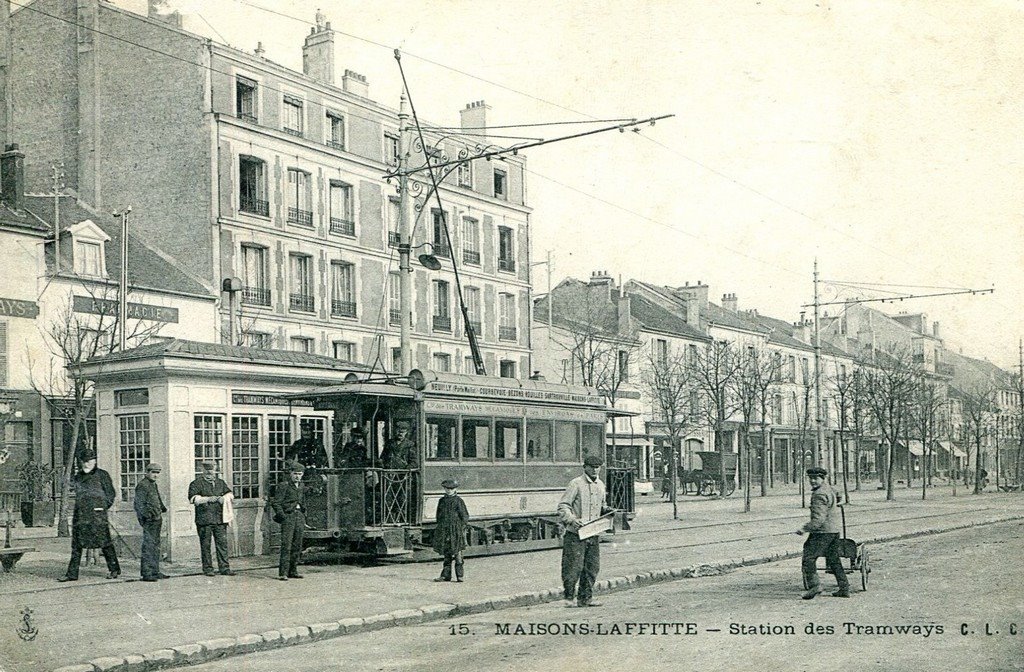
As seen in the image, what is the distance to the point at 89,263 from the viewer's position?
1112 inches

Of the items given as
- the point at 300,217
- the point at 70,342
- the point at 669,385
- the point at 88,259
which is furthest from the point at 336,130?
the point at 669,385

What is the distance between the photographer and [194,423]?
15.2m

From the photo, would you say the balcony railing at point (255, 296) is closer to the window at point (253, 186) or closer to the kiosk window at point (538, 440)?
the window at point (253, 186)

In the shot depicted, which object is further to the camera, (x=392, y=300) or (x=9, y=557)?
(x=392, y=300)

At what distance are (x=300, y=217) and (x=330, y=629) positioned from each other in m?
26.1

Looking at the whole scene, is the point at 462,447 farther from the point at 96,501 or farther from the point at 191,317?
the point at 191,317

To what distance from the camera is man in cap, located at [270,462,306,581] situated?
13.5 meters

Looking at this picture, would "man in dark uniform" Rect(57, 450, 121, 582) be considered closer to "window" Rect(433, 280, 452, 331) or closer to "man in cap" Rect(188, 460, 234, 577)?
"man in cap" Rect(188, 460, 234, 577)

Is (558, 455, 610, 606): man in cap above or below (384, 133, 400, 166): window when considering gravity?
below

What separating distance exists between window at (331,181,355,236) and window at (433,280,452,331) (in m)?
4.68

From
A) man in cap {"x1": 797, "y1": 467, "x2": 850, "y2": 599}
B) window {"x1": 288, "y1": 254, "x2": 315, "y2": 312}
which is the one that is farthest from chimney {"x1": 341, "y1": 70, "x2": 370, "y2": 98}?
man in cap {"x1": 797, "y1": 467, "x2": 850, "y2": 599}

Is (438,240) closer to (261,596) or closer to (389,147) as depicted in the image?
(389,147)

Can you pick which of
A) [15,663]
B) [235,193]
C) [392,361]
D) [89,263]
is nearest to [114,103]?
[235,193]

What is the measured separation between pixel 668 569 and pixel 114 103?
26.4 m
